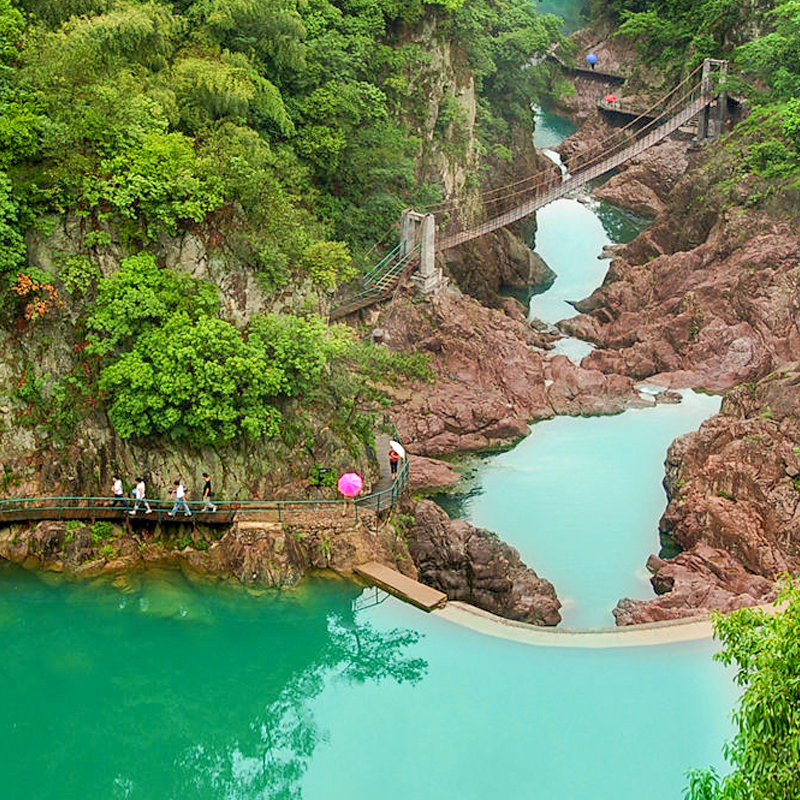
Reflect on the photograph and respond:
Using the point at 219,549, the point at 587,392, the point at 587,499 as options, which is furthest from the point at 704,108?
the point at 219,549

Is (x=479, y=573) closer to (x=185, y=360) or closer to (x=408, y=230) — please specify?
(x=185, y=360)

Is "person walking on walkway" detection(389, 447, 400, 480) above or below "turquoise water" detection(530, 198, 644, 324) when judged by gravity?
below

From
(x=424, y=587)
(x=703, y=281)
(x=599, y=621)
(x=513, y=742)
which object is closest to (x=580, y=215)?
(x=703, y=281)

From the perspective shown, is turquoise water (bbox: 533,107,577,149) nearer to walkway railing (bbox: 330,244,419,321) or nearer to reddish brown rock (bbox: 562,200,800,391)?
reddish brown rock (bbox: 562,200,800,391)

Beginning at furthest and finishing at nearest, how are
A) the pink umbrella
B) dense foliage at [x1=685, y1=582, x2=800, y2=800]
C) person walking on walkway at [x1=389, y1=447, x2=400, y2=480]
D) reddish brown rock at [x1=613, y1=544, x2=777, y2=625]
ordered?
person walking on walkway at [x1=389, y1=447, x2=400, y2=480], reddish brown rock at [x1=613, y1=544, x2=777, y2=625], the pink umbrella, dense foliage at [x1=685, y1=582, x2=800, y2=800]

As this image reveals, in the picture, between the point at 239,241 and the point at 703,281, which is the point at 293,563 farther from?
the point at 703,281

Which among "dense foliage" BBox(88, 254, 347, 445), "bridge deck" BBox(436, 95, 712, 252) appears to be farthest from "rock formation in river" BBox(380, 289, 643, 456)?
"dense foliage" BBox(88, 254, 347, 445)
